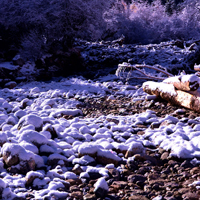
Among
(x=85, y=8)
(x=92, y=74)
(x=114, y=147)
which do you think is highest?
(x=85, y=8)

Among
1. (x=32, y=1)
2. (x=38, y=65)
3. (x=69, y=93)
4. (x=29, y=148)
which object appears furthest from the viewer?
(x=32, y=1)

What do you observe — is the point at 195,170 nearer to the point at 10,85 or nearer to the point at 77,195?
the point at 77,195

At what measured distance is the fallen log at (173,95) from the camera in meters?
3.98

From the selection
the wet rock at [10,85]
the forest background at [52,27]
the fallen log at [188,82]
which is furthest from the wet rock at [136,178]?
the forest background at [52,27]

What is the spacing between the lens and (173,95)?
4.52 metres

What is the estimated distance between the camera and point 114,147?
2.72 metres

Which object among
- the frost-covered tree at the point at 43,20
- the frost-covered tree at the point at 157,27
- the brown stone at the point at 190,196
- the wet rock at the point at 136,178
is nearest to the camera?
the brown stone at the point at 190,196

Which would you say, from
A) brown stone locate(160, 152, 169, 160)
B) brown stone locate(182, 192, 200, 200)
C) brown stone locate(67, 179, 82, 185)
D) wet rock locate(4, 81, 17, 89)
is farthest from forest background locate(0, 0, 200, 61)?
brown stone locate(182, 192, 200, 200)

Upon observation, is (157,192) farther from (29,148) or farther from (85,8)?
(85,8)

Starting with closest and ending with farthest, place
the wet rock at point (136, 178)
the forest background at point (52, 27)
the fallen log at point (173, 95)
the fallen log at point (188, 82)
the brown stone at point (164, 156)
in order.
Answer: the wet rock at point (136, 178) → the brown stone at point (164, 156) → the fallen log at point (188, 82) → the fallen log at point (173, 95) → the forest background at point (52, 27)

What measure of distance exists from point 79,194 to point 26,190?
39cm

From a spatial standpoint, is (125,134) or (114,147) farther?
(125,134)

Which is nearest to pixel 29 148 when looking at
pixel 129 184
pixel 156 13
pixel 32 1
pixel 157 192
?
pixel 129 184

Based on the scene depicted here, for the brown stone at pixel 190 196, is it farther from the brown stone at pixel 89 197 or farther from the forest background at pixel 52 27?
the forest background at pixel 52 27
